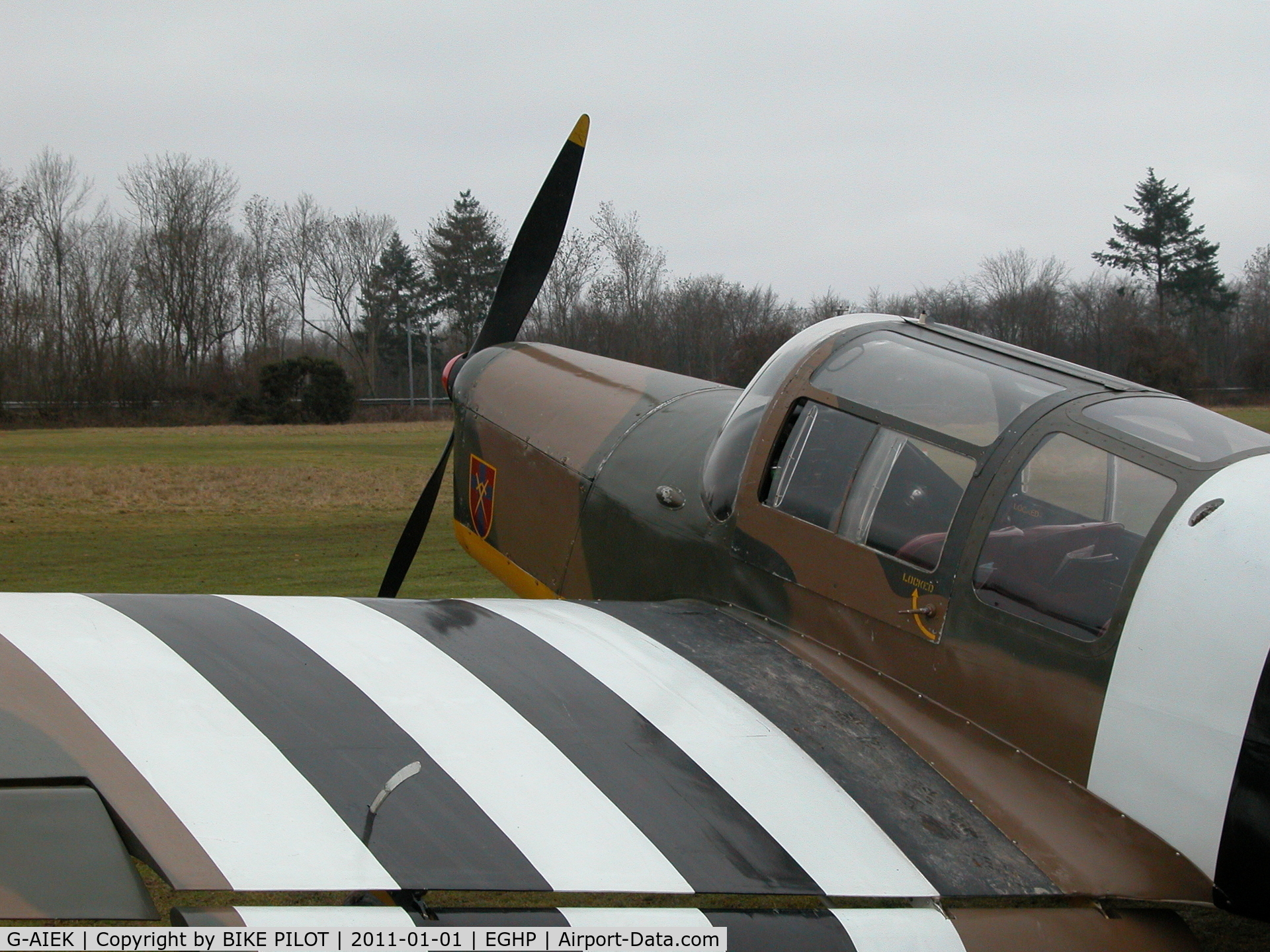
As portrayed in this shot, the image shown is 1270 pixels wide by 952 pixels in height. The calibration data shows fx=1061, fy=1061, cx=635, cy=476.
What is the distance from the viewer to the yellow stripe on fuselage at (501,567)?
5447 millimetres

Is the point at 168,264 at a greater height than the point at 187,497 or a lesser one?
greater

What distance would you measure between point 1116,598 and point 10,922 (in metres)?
3.27

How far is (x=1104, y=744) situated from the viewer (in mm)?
2518

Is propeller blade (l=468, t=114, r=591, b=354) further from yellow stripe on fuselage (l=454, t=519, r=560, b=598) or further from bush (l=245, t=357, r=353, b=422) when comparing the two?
bush (l=245, t=357, r=353, b=422)

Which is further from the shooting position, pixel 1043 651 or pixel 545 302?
pixel 545 302

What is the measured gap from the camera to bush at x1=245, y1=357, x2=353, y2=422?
4047 cm

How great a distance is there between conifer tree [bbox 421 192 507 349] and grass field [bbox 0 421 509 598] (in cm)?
419

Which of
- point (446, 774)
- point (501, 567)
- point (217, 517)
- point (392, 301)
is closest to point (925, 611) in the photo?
point (446, 774)

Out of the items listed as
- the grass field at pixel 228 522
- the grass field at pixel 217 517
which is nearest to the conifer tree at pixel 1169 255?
the grass field at pixel 228 522

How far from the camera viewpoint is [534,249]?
7195 mm

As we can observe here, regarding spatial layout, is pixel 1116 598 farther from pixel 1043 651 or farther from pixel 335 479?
pixel 335 479

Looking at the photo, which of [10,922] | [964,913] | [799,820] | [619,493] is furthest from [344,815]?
[619,493]

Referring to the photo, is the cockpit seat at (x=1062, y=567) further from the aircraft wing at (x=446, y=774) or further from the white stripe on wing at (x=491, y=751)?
the white stripe on wing at (x=491, y=751)

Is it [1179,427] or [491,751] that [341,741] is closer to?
[491,751]
